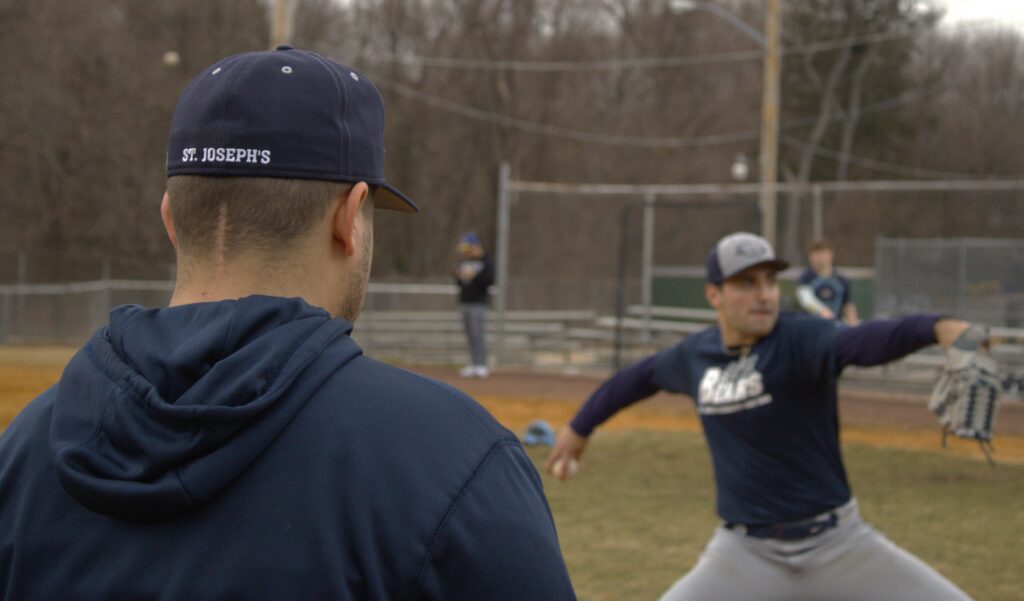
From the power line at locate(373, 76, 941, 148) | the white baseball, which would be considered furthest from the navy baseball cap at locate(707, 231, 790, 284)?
the power line at locate(373, 76, 941, 148)

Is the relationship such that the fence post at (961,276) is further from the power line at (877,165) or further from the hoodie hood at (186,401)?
the power line at (877,165)

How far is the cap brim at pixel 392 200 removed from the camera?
167cm

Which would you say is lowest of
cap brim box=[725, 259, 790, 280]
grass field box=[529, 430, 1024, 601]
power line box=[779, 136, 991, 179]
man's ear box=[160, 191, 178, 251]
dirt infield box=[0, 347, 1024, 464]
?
dirt infield box=[0, 347, 1024, 464]

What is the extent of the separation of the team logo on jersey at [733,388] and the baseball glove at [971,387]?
957mm

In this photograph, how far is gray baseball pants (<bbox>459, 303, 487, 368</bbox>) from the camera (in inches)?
658

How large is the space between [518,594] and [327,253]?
541mm

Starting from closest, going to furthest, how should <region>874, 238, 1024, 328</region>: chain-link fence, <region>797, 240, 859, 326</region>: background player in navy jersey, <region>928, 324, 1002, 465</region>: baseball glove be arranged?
<region>928, 324, 1002, 465</region>: baseball glove < <region>797, 240, 859, 326</region>: background player in navy jersey < <region>874, 238, 1024, 328</region>: chain-link fence

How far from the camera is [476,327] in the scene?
55.4 feet

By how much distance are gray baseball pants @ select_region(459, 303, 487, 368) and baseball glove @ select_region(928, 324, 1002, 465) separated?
13107 millimetres

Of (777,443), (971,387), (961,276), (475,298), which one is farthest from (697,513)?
(475,298)

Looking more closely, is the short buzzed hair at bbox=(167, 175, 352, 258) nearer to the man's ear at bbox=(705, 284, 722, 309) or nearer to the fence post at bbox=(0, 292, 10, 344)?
the man's ear at bbox=(705, 284, 722, 309)

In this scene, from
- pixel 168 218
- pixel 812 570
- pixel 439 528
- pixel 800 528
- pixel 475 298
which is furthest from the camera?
pixel 475 298

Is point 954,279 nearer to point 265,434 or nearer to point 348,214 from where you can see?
point 348,214

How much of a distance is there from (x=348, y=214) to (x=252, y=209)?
0.13 m
